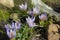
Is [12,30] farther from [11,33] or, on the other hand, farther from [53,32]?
[53,32]

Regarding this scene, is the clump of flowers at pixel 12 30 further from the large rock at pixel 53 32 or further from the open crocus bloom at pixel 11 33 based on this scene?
the large rock at pixel 53 32

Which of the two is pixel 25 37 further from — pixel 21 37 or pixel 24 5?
pixel 24 5

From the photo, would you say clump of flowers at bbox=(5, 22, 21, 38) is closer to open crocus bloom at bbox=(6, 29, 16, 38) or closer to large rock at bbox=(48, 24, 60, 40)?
open crocus bloom at bbox=(6, 29, 16, 38)

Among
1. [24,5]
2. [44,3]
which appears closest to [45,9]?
[44,3]

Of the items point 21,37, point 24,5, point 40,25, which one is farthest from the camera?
point 24,5

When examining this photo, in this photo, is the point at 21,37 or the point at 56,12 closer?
the point at 21,37

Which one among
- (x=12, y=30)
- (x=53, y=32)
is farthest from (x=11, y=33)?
(x=53, y=32)

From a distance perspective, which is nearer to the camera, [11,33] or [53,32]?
[11,33]

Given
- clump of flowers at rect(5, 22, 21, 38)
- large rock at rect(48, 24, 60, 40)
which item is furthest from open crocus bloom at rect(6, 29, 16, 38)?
large rock at rect(48, 24, 60, 40)

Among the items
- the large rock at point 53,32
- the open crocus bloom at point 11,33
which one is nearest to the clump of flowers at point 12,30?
the open crocus bloom at point 11,33

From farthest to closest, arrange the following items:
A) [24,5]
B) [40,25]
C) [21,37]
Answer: [24,5], [40,25], [21,37]

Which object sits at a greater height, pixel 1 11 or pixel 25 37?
pixel 1 11
